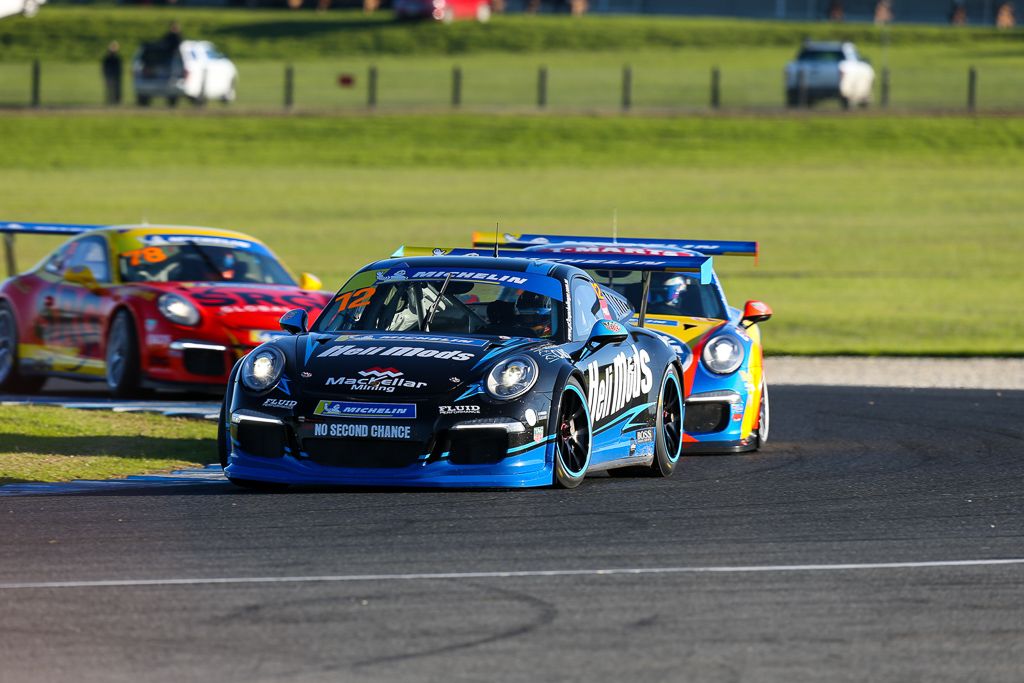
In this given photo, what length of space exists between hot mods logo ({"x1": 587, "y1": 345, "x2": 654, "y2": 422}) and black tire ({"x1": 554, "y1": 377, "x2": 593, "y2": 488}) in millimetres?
129

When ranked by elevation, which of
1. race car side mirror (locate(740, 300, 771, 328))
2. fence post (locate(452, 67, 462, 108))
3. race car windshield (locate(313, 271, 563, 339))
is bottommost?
race car side mirror (locate(740, 300, 771, 328))

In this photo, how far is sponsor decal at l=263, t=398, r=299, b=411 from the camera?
952 cm

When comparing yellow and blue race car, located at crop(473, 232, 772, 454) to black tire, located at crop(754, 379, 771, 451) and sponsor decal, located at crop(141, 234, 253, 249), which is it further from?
sponsor decal, located at crop(141, 234, 253, 249)

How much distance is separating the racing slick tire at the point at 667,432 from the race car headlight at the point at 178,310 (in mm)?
4856

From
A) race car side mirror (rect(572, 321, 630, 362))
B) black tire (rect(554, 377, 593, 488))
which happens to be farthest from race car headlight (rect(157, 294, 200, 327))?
black tire (rect(554, 377, 593, 488))

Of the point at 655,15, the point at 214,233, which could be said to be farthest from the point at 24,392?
the point at 655,15

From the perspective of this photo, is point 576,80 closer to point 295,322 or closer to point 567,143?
point 567,143

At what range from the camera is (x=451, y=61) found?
220 feet

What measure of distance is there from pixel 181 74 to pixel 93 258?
3592cm

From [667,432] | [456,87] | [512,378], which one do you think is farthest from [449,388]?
[456,87]

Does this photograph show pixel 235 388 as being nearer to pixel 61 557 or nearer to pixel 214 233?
pixel 61 557

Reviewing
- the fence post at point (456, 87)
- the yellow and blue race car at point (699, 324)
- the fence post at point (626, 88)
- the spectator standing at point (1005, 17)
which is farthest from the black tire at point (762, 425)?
the spectator standing at point (1005, 17)

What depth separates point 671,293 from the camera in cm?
1347

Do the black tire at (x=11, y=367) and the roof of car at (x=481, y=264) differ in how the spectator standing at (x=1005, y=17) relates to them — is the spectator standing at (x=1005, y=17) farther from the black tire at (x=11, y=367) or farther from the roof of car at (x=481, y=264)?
the roof of car at (x=481, y=264)
